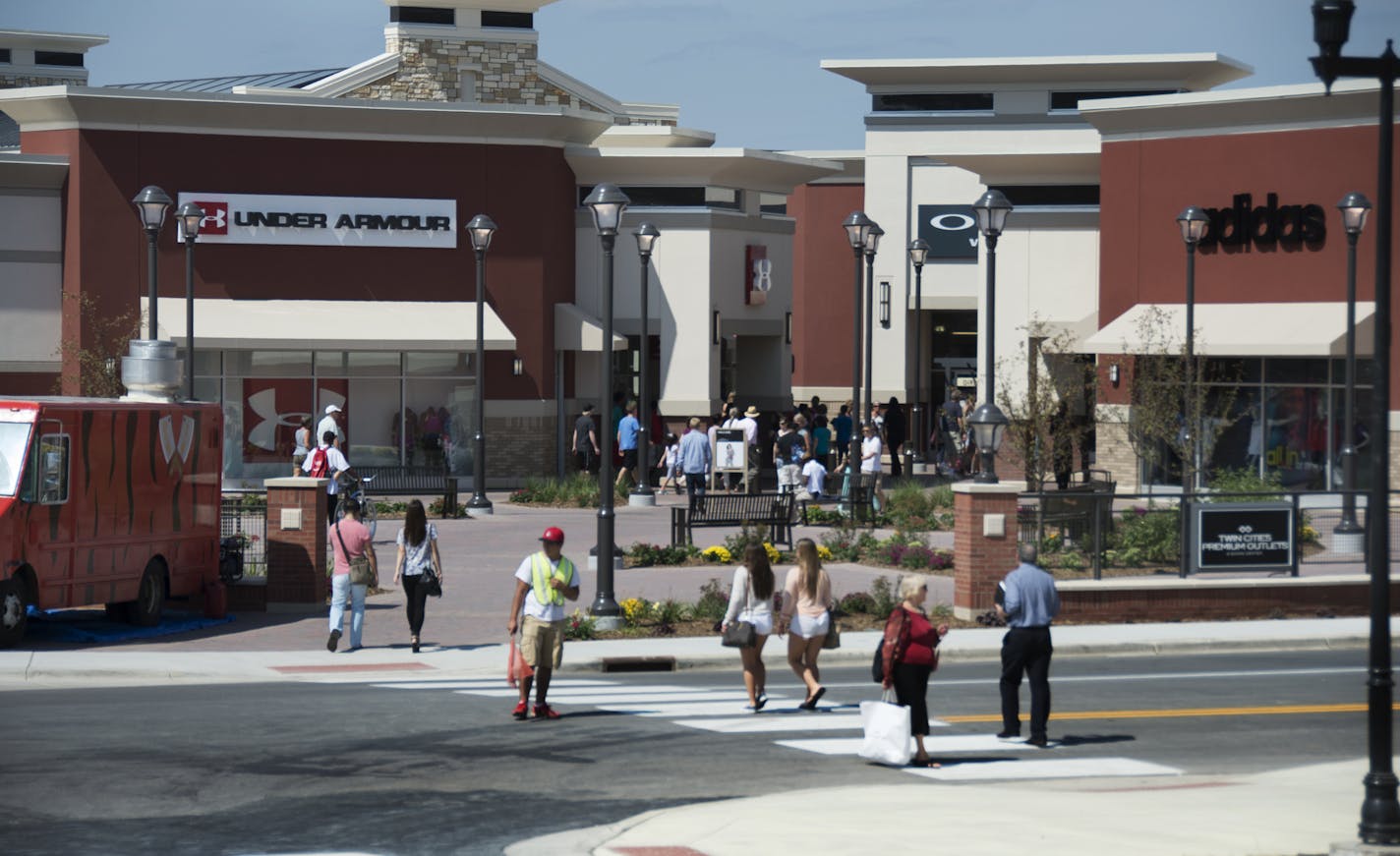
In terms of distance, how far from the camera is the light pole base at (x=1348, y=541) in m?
23.9

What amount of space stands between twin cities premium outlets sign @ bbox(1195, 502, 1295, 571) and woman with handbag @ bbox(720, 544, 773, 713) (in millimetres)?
8738

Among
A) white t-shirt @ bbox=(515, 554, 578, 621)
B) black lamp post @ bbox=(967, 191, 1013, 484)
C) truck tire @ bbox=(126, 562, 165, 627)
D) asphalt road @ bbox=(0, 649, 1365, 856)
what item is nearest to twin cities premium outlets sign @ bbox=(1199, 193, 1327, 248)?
black lamp post @ bbox=(967, 191, 1013, 484)

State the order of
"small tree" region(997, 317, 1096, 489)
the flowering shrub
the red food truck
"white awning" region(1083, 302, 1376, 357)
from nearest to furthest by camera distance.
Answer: the red food truck → the flowering shrub → "small tree" region(997, 317, 1096, 489) → "white awning" region(1083, 302, 1376, 357)

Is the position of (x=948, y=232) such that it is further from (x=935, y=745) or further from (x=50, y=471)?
(x=935, y=745)

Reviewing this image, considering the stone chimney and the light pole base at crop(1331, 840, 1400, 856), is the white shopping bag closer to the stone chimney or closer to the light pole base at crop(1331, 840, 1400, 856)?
the light pole base at crop(1331, 840, 1400, 856)

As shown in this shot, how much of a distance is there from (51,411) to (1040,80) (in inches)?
1579

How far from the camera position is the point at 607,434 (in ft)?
77.1

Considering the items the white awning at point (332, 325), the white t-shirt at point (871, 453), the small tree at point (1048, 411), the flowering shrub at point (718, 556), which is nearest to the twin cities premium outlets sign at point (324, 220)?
the white awning at point (332, 325)

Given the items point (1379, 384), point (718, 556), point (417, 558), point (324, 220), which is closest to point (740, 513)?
point (718, 556)

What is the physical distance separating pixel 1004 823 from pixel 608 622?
1082cm

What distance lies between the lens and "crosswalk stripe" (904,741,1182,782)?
46.2 ft

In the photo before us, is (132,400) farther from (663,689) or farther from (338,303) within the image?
(338,303)

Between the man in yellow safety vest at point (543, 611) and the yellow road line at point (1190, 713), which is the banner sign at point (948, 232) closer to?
the yellow road line at point (1190, 713)

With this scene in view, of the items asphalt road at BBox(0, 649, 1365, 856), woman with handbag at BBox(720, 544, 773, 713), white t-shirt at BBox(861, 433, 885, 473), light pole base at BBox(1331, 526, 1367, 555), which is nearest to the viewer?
asphalt road at BBox(0, 649, 1365, 856)
